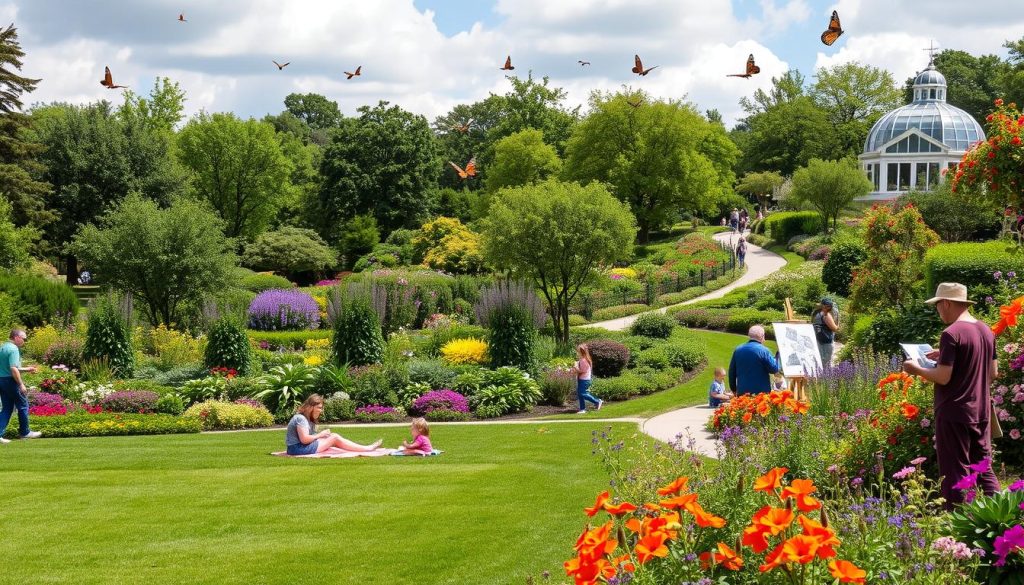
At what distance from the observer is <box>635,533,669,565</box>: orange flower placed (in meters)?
3.64

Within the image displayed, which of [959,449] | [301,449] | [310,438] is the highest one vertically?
[959,449]

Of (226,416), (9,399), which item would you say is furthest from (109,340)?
(9,399)

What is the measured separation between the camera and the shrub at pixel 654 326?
74.9 feet

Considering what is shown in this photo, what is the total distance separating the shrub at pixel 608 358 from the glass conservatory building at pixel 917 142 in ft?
129

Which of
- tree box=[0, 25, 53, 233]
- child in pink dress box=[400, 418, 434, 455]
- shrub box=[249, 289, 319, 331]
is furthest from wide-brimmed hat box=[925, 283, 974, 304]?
tree box=[0, 25, 53, 233]

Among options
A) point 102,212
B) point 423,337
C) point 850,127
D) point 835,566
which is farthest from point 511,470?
point 850,127

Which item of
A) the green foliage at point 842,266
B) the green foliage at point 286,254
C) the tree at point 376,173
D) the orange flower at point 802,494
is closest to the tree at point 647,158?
the tree at point 376,173

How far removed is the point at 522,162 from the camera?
2135 inches

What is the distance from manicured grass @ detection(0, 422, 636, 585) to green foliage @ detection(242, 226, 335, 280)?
3361 cm

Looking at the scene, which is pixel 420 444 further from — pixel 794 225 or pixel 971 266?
pixel 794 225

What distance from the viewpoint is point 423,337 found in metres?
23.1

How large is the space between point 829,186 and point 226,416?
35.7 m

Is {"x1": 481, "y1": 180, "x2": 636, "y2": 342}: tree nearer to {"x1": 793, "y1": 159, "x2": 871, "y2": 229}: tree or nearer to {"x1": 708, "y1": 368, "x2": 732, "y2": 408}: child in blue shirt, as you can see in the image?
{"x1": 708, "y1": 368, "x2": 732, "y2": 408}: child in blue shirt

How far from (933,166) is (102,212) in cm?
4380
